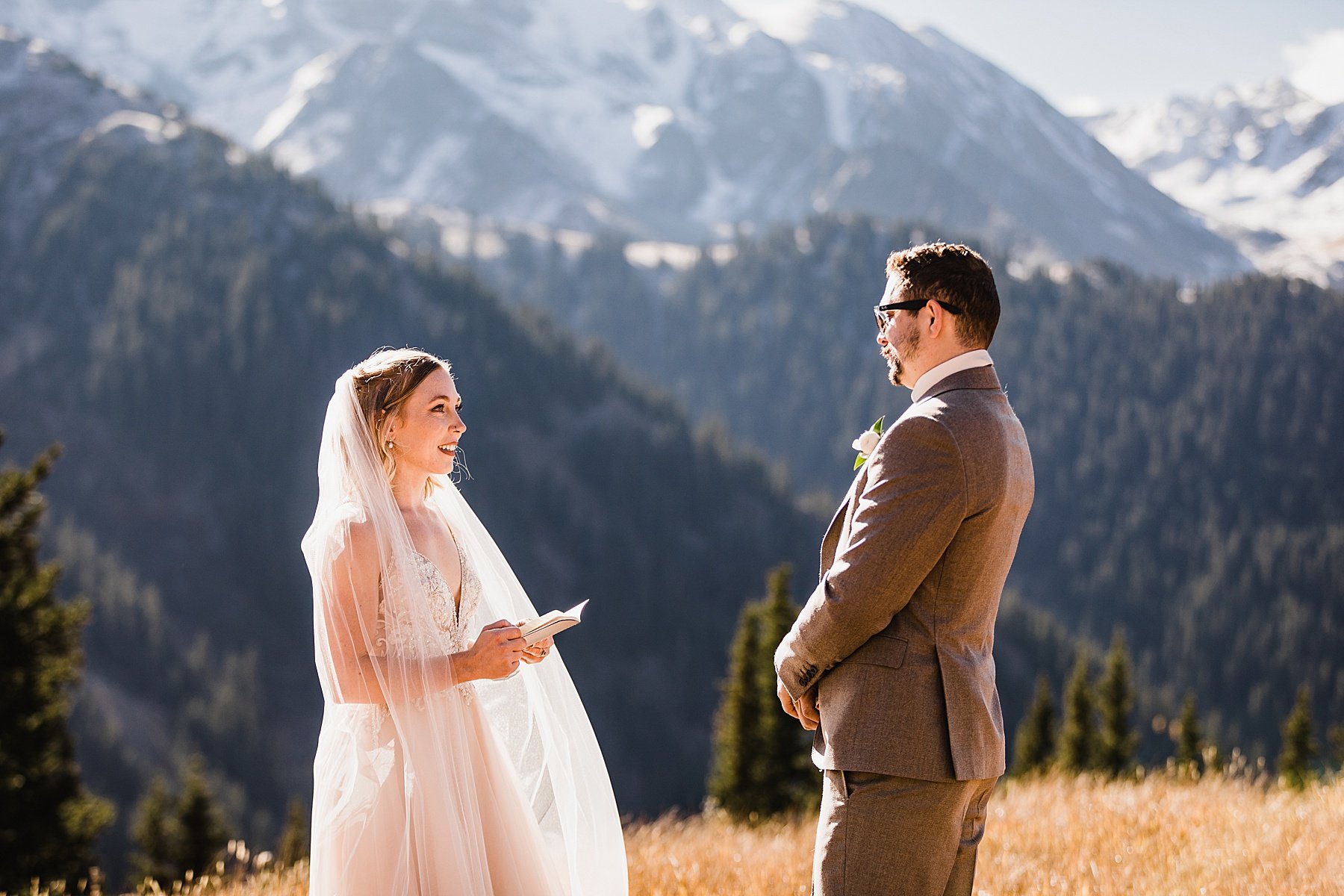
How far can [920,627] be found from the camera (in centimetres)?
396

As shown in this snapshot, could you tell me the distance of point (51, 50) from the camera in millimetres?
192625

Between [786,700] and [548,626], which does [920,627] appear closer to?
[786,700]

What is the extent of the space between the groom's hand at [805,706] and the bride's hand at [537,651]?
0.89 metres

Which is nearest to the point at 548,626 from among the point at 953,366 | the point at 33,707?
the point at 953,366

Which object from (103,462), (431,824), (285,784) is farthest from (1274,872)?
(103,462)

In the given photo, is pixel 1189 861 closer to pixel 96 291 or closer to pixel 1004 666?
pixel 1004 666

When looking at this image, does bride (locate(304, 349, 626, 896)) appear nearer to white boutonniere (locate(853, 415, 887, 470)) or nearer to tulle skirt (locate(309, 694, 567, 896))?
tulle skirt (locate(309, 694, 567, 896))

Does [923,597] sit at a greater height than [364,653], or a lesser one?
greater

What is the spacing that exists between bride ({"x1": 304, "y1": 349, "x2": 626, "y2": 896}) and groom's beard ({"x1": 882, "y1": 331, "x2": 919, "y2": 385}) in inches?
61.9

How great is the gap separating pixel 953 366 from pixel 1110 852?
11.1 feet

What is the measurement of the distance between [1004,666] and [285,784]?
75.6m

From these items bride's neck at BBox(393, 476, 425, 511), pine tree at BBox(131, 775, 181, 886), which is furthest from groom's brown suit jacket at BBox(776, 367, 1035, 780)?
pine tree at BBox(131, 775, 181, 886)

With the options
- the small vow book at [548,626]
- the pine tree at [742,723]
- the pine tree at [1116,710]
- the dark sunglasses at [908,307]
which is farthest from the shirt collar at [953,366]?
the pine tree at [1116,710]

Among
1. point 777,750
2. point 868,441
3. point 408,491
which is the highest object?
point 868,441
